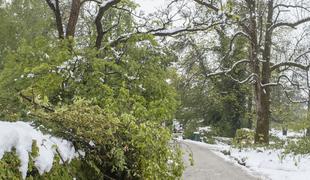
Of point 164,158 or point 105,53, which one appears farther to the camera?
point 105,53

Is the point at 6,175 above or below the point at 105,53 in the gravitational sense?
below

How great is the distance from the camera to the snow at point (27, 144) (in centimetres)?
239

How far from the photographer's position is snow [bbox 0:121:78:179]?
7.86 ft

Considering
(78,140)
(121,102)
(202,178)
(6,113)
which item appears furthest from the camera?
(202,178)

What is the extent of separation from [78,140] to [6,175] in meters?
1.22

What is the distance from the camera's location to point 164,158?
151 inches

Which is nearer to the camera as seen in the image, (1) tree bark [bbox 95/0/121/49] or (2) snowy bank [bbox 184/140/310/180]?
(1) tree bark [bbox 95/0/121/49]

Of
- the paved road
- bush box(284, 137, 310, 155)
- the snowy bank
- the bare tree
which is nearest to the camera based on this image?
the paved road

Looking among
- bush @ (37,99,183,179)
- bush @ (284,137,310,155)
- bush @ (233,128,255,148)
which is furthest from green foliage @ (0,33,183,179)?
bush @ (233,128,255,148)

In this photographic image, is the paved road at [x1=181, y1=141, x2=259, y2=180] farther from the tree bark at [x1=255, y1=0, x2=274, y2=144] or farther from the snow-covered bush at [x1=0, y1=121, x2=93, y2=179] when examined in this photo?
the tree bark at [x1=255, y1=0, x2=274, y2=144]

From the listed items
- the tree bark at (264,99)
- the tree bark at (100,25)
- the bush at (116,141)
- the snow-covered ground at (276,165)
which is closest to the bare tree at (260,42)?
the tree bark at (264,99)

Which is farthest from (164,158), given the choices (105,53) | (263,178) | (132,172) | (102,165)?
(263,178)

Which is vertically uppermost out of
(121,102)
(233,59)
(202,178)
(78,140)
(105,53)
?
(233,59)

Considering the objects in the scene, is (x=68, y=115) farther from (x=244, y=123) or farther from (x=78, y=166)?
(x=244, y=123)
